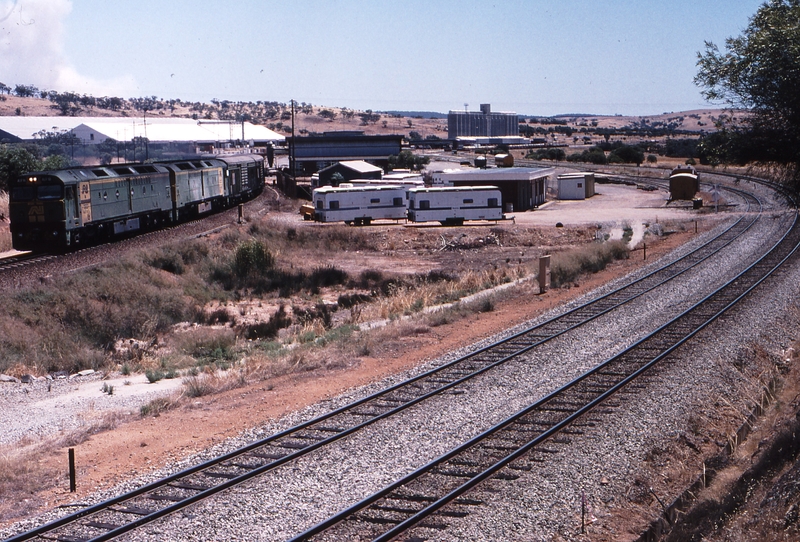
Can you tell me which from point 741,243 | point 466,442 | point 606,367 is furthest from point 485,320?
point 741,243

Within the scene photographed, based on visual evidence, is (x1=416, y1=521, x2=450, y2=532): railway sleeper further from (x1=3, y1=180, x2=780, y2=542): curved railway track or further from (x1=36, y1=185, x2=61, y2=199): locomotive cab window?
(x1=36, y1=185, x2=61, y2=199): locomotive cab window

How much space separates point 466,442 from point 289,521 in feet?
11.2

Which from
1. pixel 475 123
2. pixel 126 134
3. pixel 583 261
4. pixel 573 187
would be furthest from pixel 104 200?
pixel 475 123

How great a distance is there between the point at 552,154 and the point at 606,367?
348ft

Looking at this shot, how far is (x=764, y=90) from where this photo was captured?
1470cm

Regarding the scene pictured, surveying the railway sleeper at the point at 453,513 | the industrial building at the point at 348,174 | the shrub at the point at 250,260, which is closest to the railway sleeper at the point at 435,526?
the railway sleeper at the point at 453,513

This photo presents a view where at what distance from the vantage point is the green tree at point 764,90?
13656 millimetres

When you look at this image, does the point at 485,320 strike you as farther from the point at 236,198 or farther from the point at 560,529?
the point at 236,198

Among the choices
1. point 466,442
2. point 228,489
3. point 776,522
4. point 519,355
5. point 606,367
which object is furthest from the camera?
point 519,355

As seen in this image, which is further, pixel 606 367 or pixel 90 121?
pixel 90 121

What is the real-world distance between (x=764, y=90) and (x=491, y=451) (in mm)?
8483

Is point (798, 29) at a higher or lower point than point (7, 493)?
higher

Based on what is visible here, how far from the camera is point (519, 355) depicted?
17875mm

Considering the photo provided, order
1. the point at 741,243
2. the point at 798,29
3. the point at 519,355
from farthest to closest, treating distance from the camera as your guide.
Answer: the point at 741,243 → the point at 519,355 → the point at 798,29
